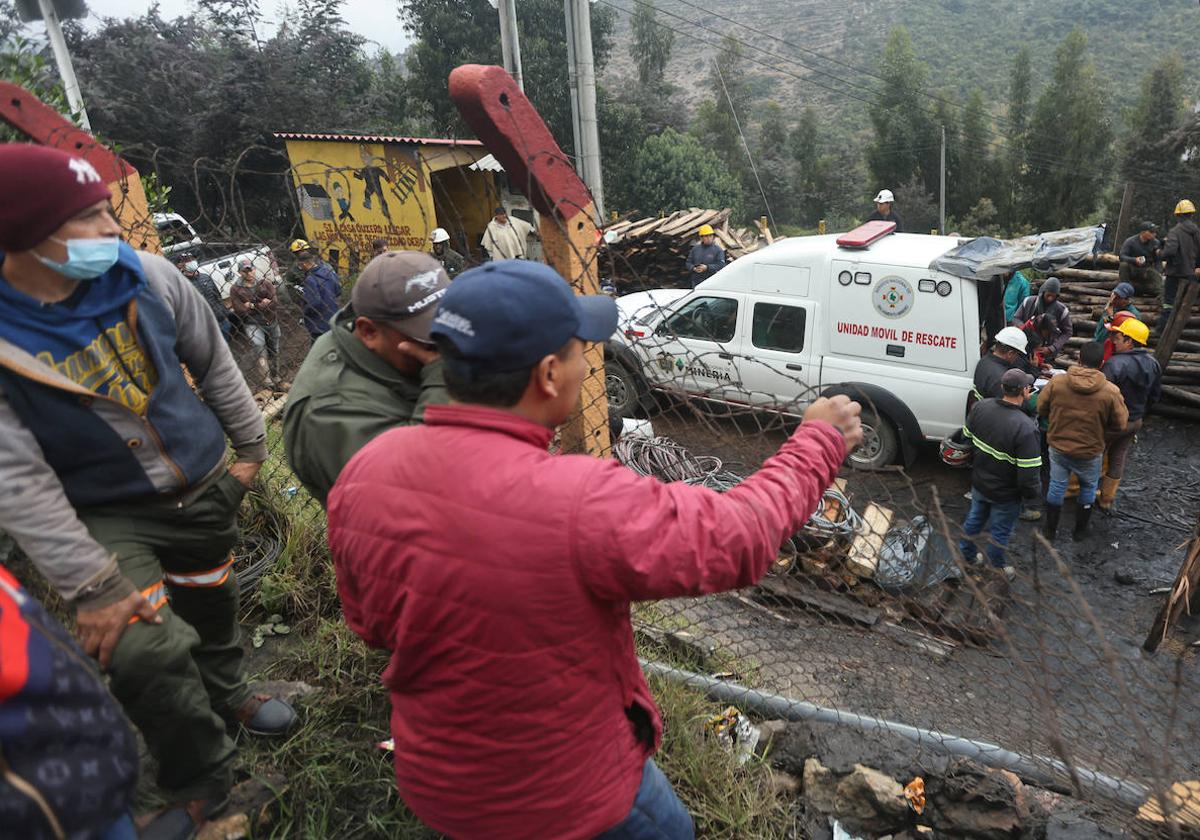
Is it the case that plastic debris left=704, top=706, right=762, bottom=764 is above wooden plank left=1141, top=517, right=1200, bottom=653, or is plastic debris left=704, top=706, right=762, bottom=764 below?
above

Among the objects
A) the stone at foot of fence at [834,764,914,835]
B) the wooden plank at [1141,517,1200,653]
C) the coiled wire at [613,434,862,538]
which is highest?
the stone at foot of fence at [834,764,914,835]

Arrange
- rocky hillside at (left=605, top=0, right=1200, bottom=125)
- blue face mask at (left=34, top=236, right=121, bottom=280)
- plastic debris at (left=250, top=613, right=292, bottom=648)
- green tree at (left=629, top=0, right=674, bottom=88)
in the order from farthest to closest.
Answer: rocky hillside at (left=605, top=0, right=1200, bottom=125), green tree at (left=629, top=0, right=674, bottom=88), plastic debris at (left=250, top=613, right=292, bottom=648), blue face mask at (left=34, top=236, right=121, bottom=280)

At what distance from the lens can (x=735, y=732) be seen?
8.67ft

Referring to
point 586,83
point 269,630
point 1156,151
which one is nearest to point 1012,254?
point 269,630

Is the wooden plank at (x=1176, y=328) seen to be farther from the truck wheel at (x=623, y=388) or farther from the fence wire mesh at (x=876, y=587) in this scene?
the truck wheel at (x=623, y=388)

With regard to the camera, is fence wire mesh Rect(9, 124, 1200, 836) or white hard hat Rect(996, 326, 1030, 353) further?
white hard hat Rect(996, 326, 1030, 353)

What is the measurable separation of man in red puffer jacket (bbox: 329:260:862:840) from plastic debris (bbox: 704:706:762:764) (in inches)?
48.2

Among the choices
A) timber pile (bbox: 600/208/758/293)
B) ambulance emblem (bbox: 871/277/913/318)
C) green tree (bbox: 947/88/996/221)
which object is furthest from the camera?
green tree (bbox: 947/88/996/221)

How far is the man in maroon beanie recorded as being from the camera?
176 centimetres

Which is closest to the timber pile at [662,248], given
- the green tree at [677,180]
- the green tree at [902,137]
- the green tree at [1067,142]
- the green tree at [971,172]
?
the green tree at [677,180]

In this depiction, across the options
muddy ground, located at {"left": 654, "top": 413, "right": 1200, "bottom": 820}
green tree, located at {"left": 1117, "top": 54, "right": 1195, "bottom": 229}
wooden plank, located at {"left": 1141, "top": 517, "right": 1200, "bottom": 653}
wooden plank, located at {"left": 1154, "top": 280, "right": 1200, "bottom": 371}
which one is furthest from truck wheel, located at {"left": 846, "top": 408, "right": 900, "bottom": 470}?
green tree, located at {"left": 1117, "top": 54, "right": 1195, "bottom": 229}

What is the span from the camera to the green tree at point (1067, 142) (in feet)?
70.1

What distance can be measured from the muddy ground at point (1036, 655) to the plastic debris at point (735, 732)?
0.47m

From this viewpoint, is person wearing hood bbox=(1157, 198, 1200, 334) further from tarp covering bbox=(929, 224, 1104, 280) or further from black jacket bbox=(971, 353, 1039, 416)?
black jacket bbox=(971, 353, 1039, 416)
